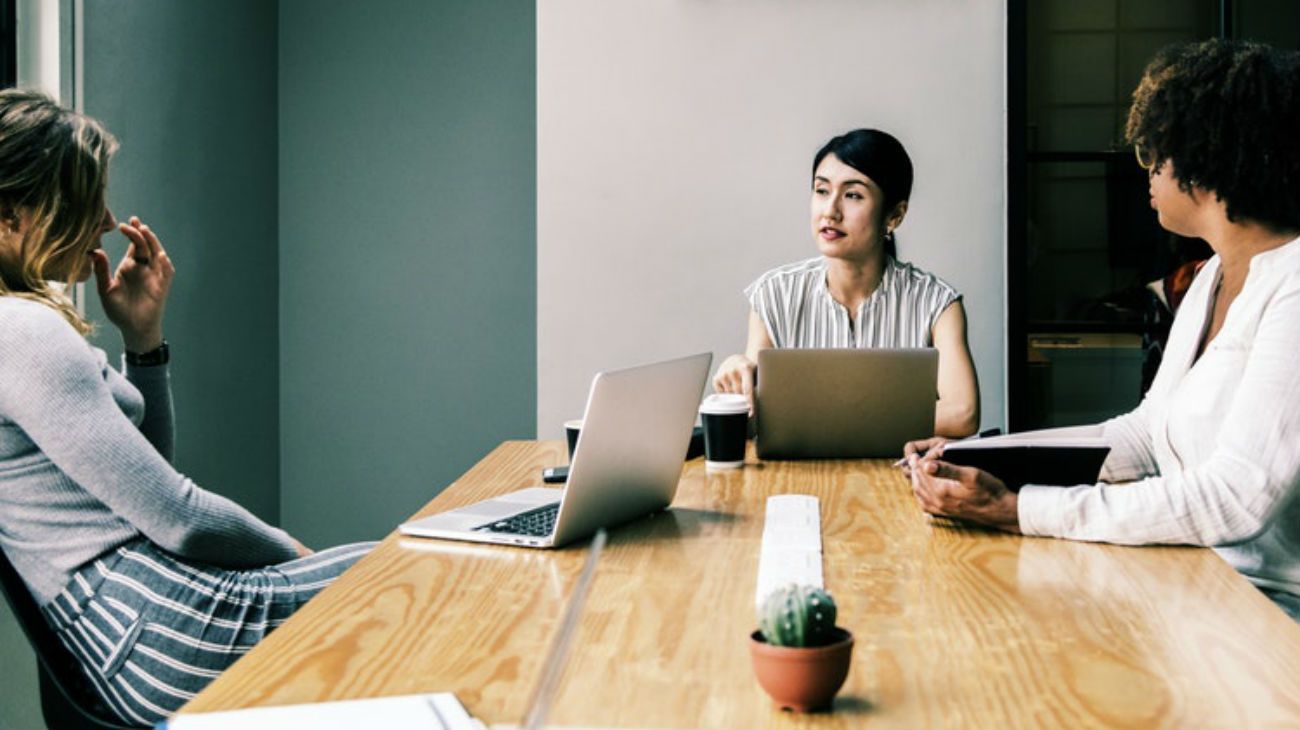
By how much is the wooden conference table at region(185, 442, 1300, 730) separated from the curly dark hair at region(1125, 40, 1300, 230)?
1.98ft

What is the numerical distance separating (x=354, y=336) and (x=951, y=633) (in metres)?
3.36

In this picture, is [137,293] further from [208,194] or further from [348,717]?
[208,194]

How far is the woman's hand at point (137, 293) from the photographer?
2.04m

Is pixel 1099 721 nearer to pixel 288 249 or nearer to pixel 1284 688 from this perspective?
pixel 1284 688

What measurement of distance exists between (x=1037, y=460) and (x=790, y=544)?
36 centimetres

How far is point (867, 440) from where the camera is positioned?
7.00 feet

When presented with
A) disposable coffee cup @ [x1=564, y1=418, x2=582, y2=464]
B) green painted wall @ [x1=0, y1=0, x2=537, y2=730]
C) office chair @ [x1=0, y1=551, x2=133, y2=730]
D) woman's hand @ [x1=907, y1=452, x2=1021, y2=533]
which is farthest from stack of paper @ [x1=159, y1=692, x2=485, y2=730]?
green painted wall @ [x1=0, y1=0, x2=537, y2=730]

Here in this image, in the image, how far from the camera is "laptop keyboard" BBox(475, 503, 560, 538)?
1.48 m

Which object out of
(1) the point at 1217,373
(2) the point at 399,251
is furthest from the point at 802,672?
(2) the point at 399,251

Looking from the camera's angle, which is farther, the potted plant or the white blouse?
the white blouse

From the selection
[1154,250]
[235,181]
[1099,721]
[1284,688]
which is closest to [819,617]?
[1099,721]

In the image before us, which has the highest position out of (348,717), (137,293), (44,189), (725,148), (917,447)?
(725,148)

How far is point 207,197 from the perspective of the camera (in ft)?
11.8

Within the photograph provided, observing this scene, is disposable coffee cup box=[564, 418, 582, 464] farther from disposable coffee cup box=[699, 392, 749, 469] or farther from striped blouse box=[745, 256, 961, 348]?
striped blouse box=[745, 256, 961, 348]
